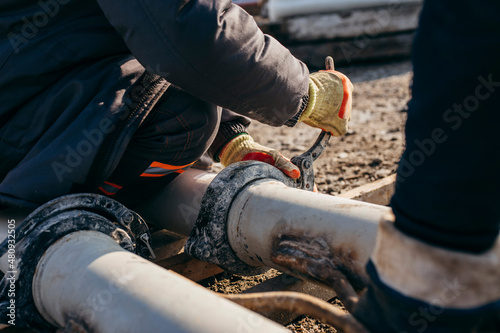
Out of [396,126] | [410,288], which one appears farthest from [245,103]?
[396,126]

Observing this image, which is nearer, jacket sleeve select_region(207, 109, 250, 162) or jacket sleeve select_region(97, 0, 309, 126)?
jacket sleeve select_region(97, 0, 309, 126)

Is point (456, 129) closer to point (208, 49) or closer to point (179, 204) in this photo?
point (208, 49)

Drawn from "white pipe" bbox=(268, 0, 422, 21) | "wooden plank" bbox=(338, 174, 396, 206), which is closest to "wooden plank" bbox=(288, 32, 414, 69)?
"white pipe" bbox=(268, 0, 422, 21)

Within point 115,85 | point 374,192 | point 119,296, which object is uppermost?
point 115,85

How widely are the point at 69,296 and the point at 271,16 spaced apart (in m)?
4.48

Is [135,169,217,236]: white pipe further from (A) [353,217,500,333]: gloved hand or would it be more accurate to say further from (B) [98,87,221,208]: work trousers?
(A) [353,217,500,333]: gloved hand

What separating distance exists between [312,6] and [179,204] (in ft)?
13.2

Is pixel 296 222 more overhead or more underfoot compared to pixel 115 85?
more underfoot

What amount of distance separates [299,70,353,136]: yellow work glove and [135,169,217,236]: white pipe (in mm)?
416

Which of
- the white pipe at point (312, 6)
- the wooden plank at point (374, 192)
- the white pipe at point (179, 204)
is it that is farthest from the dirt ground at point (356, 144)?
the white pipe at point (312, 6)

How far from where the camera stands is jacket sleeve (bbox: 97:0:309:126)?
103 cm

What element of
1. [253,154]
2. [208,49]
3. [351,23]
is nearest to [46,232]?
[208,49]

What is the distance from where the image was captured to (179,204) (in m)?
1.48

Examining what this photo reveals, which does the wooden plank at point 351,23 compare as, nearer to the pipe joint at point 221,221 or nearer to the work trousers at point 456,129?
the pipe joint at point 221,221
